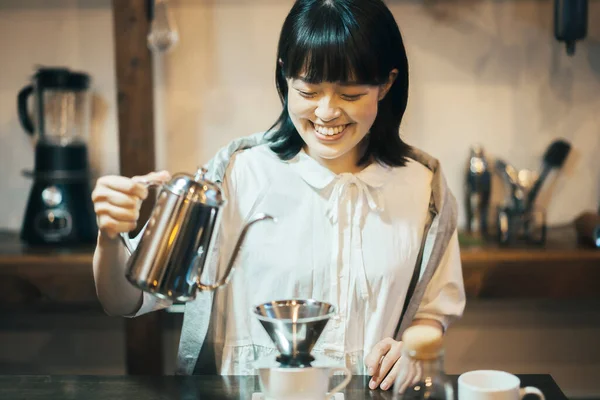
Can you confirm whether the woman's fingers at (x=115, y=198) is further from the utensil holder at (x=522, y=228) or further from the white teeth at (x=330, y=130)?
the utensil holder at (x=522, y=228)

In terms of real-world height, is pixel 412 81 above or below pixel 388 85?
above

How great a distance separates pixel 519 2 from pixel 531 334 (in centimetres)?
123

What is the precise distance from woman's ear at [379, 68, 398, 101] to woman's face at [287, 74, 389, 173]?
0.04 metres

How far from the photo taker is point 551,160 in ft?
9.30

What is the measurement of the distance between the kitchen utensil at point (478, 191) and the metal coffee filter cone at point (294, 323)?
169 centimetres

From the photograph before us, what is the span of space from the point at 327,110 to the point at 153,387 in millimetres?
604

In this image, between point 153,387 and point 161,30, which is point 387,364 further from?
point 161,30

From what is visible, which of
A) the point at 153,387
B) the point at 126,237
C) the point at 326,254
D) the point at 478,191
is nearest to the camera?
the point at 153,387

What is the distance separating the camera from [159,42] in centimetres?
252

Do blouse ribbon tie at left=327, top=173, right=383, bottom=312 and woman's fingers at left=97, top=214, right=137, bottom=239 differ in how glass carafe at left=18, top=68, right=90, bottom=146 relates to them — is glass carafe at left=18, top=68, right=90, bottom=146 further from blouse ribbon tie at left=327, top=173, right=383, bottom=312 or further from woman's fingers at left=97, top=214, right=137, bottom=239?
woman's fingers at left=97, top=214, right=137, bottom=239

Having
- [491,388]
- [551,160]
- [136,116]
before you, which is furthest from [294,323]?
[551,160]

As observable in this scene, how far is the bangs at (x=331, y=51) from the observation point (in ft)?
4.85

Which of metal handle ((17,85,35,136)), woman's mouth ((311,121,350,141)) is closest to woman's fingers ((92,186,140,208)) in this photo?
woman's mouth ((311,121,350,141))

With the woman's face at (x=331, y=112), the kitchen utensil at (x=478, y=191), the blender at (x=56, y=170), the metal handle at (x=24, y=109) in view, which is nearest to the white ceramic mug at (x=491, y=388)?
the woman's face at (x=331, y=112)
